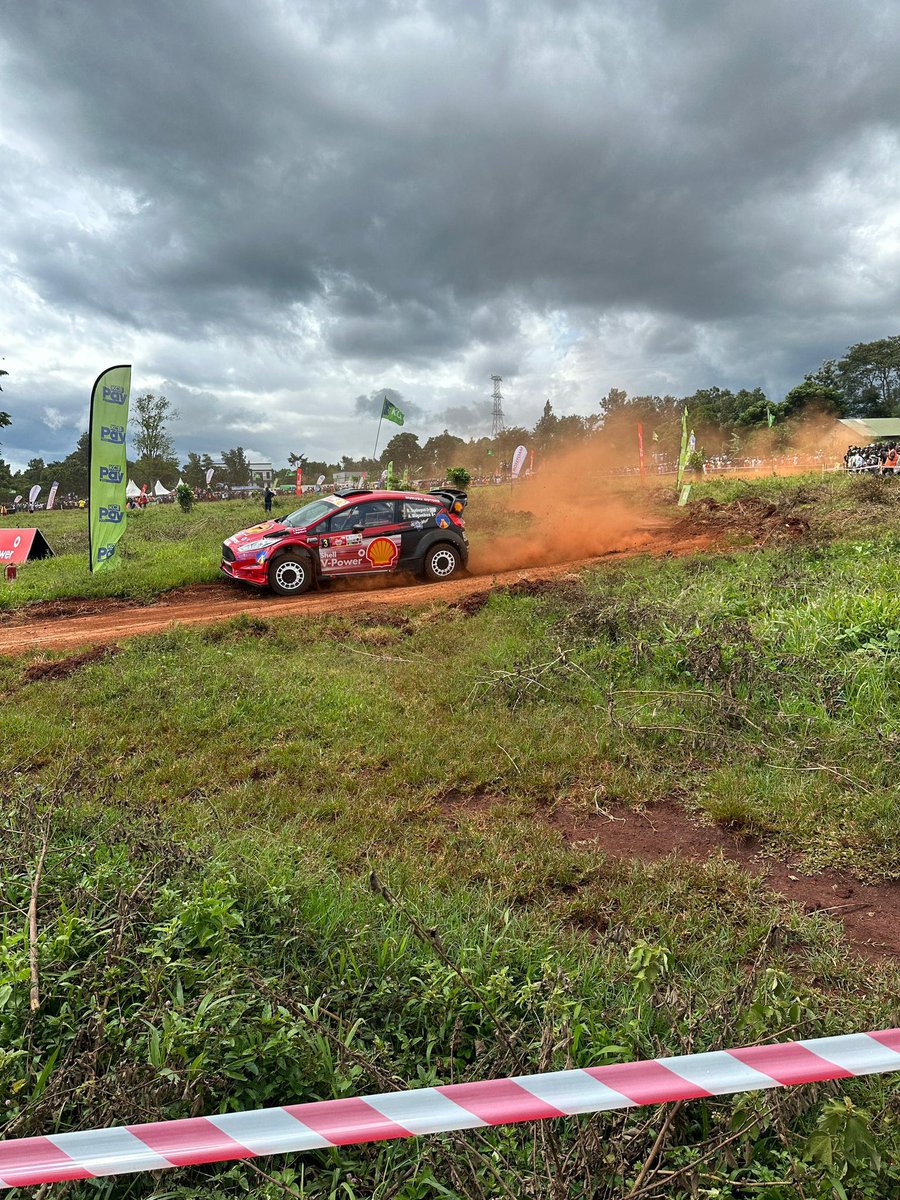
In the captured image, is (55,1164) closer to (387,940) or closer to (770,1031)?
(387,940)

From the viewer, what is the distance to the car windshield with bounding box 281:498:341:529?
422 inches

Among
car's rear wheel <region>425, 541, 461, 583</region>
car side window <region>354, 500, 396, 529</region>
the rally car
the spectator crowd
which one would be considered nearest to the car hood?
the rally car

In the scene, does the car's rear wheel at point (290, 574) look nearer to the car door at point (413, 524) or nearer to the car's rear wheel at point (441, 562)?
the car door at point (413, 524)

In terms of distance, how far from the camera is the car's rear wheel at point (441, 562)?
38.0 ft

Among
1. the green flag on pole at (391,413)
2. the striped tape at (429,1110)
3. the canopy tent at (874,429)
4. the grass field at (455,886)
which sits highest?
the canopy tent at (874,429)

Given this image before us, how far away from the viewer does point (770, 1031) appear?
208 cm

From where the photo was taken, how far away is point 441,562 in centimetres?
1177

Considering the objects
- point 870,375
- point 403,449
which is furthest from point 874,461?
point 403,449

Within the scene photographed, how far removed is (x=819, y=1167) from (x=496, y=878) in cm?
183

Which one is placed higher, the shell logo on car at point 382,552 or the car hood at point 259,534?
the car hood at point 259,534

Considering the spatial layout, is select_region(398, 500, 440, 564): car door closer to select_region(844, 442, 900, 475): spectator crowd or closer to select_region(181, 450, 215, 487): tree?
select_region(844, 442, 900, 475): spectator crowd

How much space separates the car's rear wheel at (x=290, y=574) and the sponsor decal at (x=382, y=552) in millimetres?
1091

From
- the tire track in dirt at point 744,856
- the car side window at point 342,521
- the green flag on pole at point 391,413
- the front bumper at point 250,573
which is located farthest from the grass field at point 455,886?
the green flag on pole at point 391,413

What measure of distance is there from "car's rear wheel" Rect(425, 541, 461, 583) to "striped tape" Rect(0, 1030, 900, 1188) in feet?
33.4
